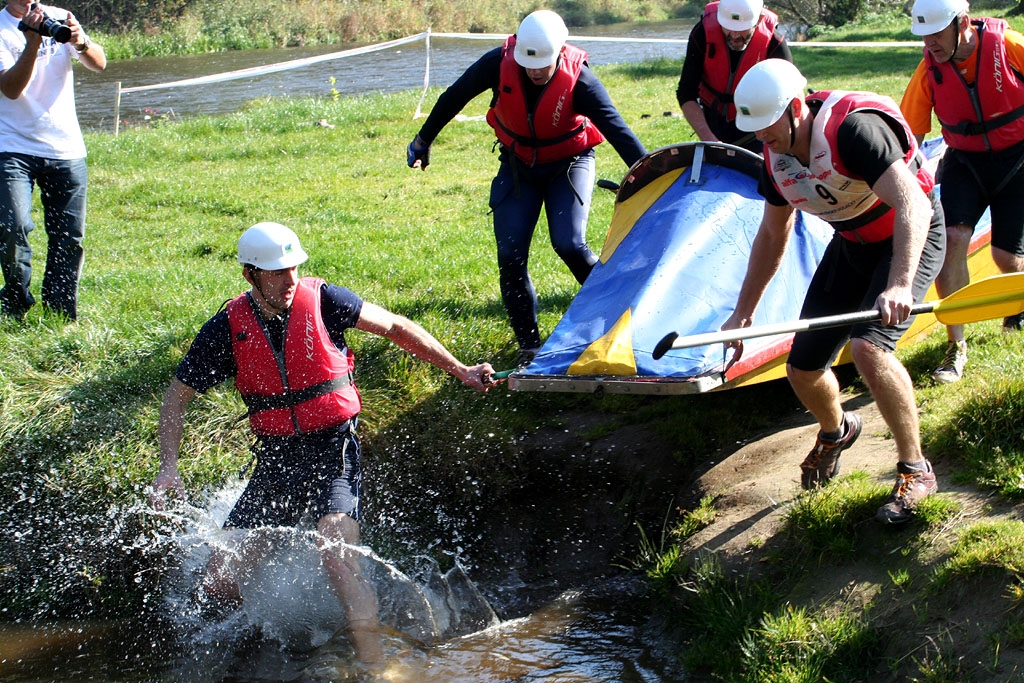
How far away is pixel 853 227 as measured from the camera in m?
4.15

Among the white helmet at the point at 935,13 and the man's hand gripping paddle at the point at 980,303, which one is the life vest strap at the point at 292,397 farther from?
the white helmet at the point at 935,13

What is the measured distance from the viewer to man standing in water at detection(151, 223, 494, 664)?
174 inches

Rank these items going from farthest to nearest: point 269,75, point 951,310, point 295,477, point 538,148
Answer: point 269,75 → point 538,148 → point 295,477 → point 951,310

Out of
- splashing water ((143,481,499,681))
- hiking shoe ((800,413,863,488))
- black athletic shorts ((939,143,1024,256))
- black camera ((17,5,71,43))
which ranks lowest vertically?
splashing water ((143,481,499,681))

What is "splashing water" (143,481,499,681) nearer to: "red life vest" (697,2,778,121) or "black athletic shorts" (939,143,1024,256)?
"black athletic shorts" (939,143,1024,256)

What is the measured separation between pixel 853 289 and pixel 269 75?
21.7 metres

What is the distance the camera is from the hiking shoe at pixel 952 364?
17.1ft

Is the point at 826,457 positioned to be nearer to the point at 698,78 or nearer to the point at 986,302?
the point at 986,302

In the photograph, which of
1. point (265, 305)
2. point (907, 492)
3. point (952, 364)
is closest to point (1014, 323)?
point (952, 364)

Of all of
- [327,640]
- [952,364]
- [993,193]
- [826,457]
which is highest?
[993,193]

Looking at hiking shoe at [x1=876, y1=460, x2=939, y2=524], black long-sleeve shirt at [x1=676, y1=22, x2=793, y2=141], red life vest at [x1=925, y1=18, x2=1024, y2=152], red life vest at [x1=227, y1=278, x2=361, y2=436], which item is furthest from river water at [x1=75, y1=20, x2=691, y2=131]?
hiking shoe at [x1=876, y1=460, x2=939, y2=524]

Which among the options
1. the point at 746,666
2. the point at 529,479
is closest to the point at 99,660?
the point at 529,479

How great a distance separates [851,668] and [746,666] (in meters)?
0.39

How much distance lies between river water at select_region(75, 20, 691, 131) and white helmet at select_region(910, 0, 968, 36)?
41.1 feet
